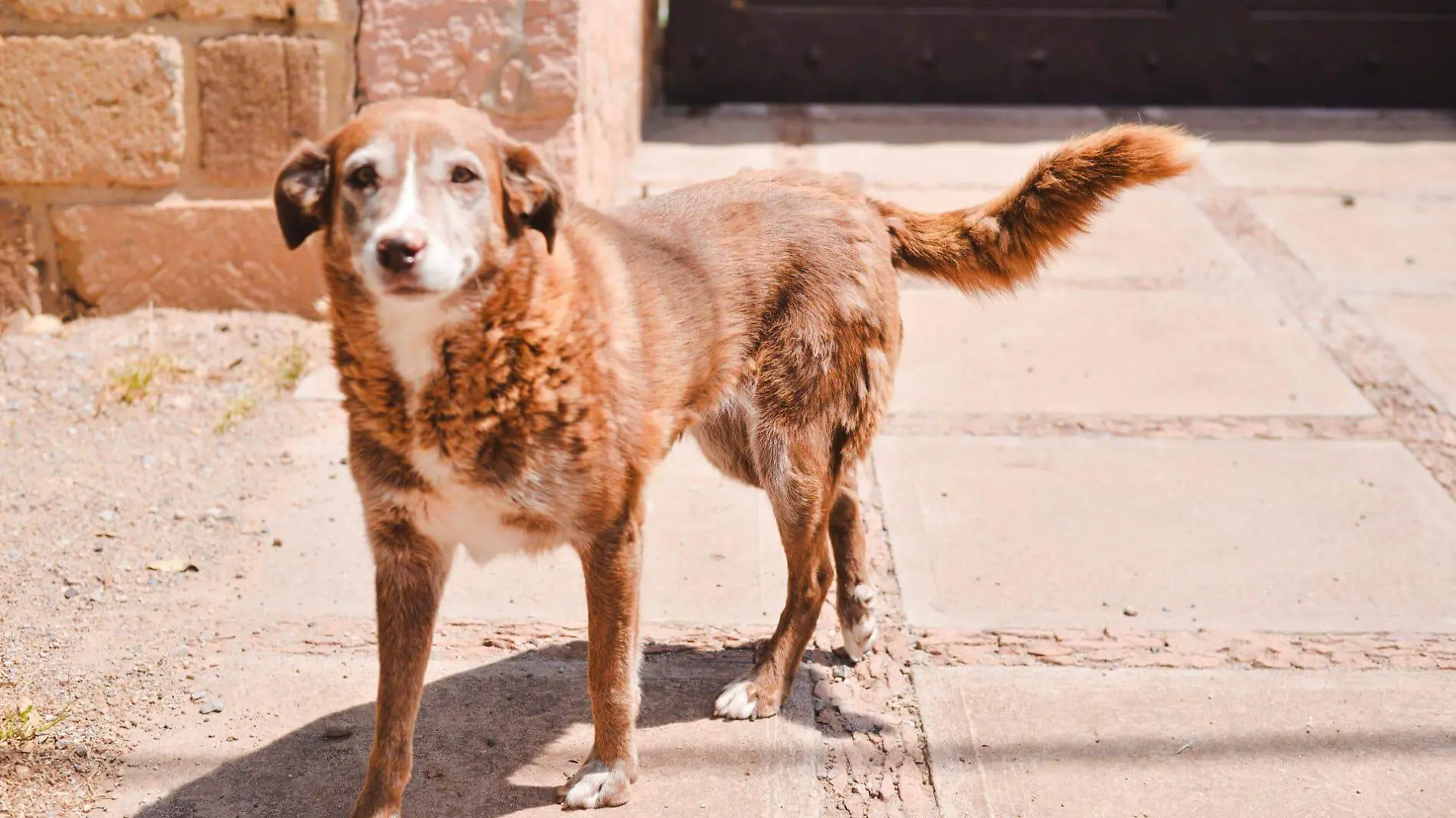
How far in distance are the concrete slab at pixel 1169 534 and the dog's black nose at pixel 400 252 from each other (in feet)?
5.81

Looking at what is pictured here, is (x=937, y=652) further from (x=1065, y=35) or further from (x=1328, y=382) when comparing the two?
(x=1065, y=35)

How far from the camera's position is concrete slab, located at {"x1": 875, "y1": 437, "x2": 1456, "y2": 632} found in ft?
12.4

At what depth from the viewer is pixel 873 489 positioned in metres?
4.44

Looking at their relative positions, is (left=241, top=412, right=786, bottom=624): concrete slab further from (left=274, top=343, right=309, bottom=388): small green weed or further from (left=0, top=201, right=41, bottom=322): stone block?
(left=0, top=201, right=41, bottom=322): stone block

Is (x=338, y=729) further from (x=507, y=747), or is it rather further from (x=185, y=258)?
(x=185, y=258)

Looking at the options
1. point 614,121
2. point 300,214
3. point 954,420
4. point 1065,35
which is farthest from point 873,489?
point 1065,35

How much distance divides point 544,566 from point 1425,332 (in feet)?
11.5

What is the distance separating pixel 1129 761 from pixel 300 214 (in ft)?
6.74

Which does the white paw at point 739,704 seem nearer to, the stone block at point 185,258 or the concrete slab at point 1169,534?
the concrete slab at point 1169,534

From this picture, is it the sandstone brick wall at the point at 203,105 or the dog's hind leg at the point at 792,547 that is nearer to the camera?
the dog's hind leg at the point at 792,547

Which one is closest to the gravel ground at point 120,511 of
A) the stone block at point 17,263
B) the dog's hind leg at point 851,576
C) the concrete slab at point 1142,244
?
the stone block at point 17,263

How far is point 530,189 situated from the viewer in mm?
2783

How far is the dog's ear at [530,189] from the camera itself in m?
2.78

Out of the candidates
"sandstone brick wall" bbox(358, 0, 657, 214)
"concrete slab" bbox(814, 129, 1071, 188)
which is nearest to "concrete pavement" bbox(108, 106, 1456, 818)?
"concrete slab" bbox(814, 129, 1071, 188)
